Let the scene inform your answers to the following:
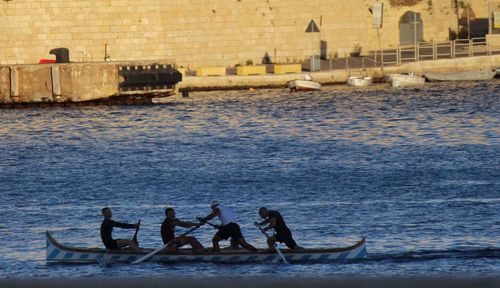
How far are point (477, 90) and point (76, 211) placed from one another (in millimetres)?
46656

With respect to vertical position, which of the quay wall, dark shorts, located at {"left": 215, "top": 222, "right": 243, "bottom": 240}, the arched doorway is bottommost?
dark shorts, located at {"left": 215, "top": 222, "right": 243, "bottom": 240}

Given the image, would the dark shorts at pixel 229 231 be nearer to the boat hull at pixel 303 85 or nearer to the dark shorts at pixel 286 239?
the dark shorts at pixel 286 239

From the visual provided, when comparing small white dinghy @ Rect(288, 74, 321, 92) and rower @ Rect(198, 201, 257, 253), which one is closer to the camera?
rower @ Rect(198, 201, 257, 253)

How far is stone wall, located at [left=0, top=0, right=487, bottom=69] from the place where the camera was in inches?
3292

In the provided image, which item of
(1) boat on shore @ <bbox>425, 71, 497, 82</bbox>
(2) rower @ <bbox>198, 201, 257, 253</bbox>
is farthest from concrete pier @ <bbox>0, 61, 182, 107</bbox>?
(2) rower @ <bbox>198, 201, 257, 253</bbox>

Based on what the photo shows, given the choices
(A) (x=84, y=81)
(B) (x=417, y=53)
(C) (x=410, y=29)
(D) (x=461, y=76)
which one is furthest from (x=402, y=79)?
(A) (x=84, y=81)

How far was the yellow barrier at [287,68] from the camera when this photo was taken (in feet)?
268

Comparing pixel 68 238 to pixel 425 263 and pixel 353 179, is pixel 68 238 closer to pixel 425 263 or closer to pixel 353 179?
pixel 425 263

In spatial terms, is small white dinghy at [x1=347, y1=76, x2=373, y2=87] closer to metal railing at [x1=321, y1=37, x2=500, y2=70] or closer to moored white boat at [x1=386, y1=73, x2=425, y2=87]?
moored white boat at [x1=386, y1=73, x2=425, y2=87]

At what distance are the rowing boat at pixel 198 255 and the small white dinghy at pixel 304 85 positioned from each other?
50214mm

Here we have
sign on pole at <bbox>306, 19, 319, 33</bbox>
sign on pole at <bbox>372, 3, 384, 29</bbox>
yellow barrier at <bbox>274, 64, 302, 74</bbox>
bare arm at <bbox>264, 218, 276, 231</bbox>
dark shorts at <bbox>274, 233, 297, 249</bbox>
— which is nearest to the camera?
bare arm at <bbox>264, 218, 276, 231</bbox>

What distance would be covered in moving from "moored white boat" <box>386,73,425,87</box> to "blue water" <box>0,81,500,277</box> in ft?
1.72

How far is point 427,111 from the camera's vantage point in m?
71.3

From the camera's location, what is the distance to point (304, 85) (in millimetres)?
79375
